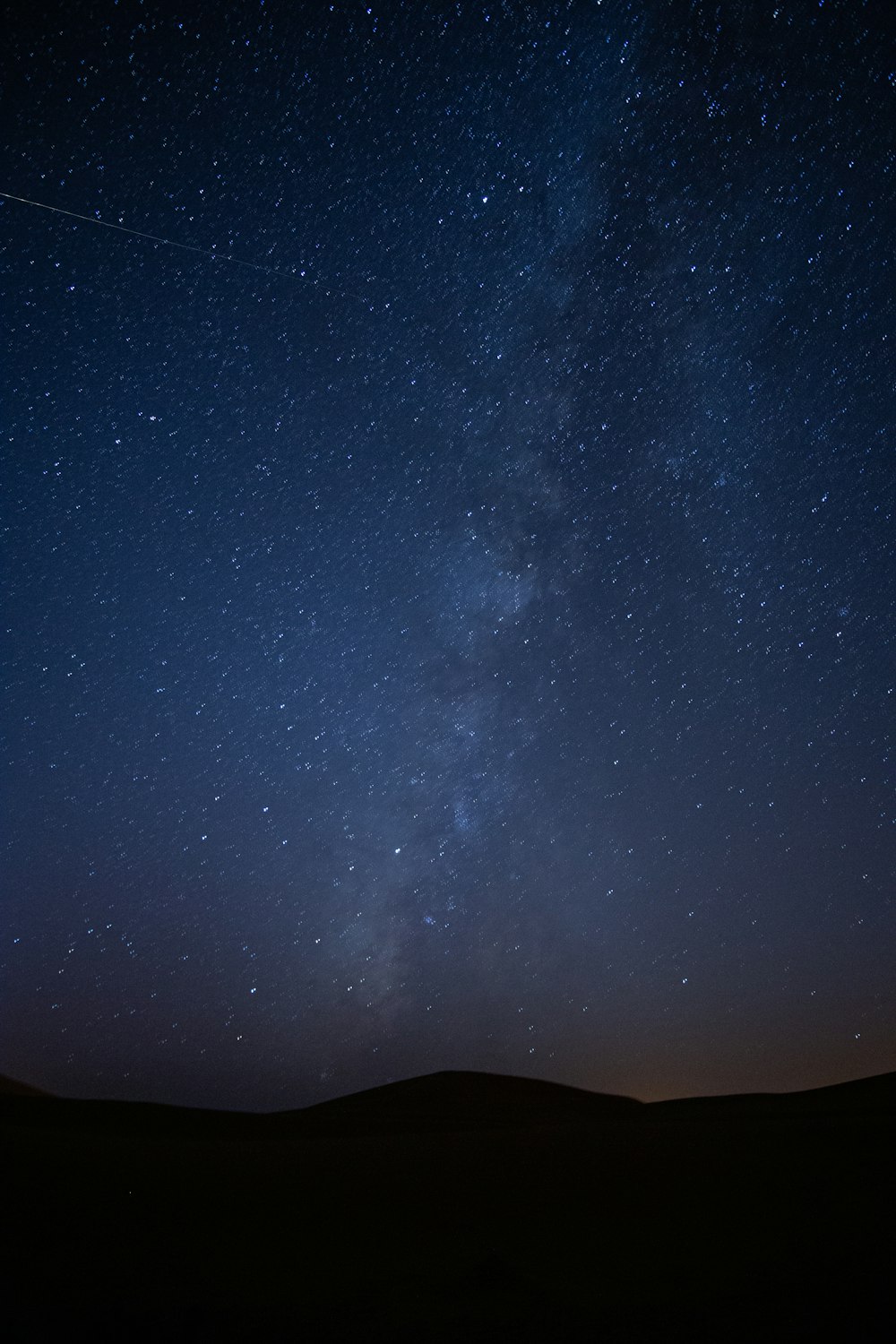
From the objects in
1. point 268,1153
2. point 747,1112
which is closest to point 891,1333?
point 268,1153

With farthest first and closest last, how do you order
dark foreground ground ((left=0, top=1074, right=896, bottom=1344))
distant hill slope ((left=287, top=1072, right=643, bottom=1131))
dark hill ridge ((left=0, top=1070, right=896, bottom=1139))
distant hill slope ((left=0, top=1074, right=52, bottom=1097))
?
distant hill slope ((left=0, top=1074, right=52, bottom=1097))
distant hill slope ((left=287, top=1072, right=643, bottom=1131))
dark hill ridge ((left=0, top=1070, right=896, bottom=1139))
dark foreground ground ((left=0, top=1074, right=896, bottom=1344))

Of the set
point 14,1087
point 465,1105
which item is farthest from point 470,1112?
point 14,1087

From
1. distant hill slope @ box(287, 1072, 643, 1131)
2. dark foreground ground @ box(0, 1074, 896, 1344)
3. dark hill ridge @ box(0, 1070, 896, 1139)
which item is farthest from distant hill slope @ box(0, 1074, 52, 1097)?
dark foreground ground @ box(0, 1074, 896, 1344)

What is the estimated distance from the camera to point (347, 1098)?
3061 cm

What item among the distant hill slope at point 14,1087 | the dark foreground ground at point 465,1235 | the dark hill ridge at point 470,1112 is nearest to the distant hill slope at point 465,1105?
the dark hill ridge at point 470,1112

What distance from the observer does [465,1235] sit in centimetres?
702

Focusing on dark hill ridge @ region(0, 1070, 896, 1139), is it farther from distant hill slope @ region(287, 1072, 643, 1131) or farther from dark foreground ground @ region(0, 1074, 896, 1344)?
dark foreground ground @ region(0, 1074, 896, 1344)

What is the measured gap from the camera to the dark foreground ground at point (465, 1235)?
16.1ft

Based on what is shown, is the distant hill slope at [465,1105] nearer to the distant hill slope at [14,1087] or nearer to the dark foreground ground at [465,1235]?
the dark foreground ground at [465,1235]

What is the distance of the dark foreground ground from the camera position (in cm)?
491

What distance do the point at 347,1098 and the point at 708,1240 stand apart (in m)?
28.1

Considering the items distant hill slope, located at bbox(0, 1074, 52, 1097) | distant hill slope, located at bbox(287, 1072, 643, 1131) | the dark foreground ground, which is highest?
distant hill slope, located at bbox(0, 1074, 52, 1097)

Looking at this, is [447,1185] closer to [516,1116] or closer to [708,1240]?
[708,1240]

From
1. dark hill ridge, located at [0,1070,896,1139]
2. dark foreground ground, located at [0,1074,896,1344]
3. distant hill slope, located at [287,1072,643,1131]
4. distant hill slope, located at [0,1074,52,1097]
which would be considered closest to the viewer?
dark foreground ground, located at [0,1074,896,1344]
